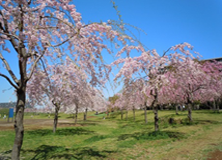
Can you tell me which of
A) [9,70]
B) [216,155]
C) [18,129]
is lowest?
[216,155]

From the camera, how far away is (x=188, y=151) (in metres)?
8.39

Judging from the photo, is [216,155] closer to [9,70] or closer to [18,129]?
[18,129]

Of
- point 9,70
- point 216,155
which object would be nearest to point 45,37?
point 9,70

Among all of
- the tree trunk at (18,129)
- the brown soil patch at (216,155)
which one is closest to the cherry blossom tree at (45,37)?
the tree trunk at (18,129)

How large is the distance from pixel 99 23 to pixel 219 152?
8.03 metres

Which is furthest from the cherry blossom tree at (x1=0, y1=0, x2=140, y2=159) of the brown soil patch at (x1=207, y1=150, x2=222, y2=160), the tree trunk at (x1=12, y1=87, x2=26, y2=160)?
the brown soil patch at (x1=207, y1=150, x2=222, y2=160)

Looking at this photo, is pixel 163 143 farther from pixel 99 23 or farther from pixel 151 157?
pixel 99 23

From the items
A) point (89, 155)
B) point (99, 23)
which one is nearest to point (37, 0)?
point (99, 23)

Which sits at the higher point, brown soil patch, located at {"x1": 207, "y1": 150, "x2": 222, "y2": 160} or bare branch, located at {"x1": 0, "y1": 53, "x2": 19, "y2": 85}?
bare branch, located at {"x1": 0, "y1": 53, "x2": 19, "y2": 85}

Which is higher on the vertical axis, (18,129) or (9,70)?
(9,70)

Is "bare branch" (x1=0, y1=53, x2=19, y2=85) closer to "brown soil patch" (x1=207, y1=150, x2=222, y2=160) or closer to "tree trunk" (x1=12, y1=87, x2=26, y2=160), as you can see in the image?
"tree trunk" (x1=12, y1=87, x2=26, y2=160)

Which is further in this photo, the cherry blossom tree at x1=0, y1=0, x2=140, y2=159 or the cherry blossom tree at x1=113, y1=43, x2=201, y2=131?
the cherry blossom tree at x1=113, y1=43, x2=201, y2=131

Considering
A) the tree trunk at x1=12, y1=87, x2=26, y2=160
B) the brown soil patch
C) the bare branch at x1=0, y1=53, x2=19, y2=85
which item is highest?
the bare branch at x1=0, y1=53, x2=19, y2=85

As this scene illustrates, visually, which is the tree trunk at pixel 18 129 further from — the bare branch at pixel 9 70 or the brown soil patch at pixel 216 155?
the brown soil patch at pixel 216 155
